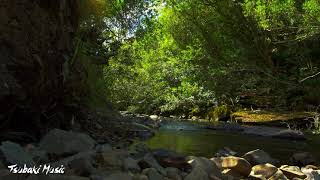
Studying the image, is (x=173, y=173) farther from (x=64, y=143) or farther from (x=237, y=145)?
(x=237, y=145)

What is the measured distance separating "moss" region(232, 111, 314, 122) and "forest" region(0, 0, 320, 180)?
2.1 inches

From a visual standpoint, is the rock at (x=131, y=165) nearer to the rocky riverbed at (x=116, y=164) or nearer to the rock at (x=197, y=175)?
the rocky riverbed at (x=116, y=164)

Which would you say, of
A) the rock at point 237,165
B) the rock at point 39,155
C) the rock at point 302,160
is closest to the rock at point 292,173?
the rock at point 237,165

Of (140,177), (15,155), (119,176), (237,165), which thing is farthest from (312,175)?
(15,155)

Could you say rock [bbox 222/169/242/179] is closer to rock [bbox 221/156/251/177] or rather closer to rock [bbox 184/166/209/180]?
rock [bbox 221/156/251/177]

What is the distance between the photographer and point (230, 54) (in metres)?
25.2

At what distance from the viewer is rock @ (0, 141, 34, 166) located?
5848 mm

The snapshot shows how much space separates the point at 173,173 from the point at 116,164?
34.9 inches

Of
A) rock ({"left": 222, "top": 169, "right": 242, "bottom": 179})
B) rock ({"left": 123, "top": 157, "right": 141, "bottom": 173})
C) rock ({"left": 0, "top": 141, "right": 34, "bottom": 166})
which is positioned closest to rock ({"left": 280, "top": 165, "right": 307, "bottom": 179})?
rock ({"left": 222, "top": 169, "right": 242, "bottom": 179})

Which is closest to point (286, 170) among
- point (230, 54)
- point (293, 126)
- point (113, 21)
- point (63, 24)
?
point (63, 24)

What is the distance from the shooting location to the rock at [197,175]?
6470mm

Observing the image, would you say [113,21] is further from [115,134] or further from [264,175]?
[264,175]

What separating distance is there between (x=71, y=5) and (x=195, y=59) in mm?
16538

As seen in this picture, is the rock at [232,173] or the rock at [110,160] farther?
the rock at [232,173]
